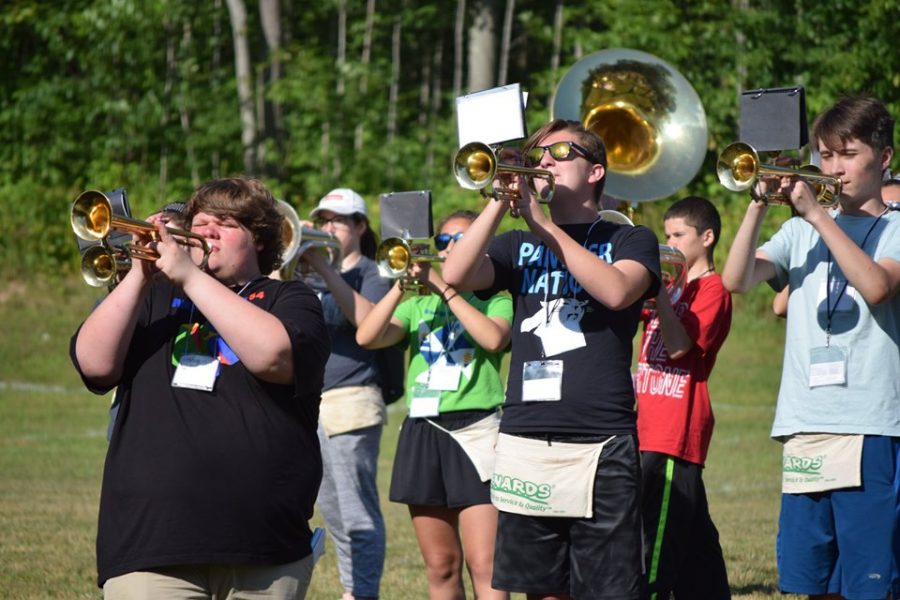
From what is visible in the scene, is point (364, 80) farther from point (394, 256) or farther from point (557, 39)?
point (394, 256)

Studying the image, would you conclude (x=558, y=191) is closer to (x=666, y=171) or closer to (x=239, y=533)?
(x=239, y=533)

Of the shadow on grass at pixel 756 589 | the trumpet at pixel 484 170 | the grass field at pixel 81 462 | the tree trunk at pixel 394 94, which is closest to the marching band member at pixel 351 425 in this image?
the grass field at pixel 81 462

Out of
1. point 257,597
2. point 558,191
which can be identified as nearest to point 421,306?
point 558,191

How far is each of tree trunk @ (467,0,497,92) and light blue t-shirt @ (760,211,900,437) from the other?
1720 centimetres

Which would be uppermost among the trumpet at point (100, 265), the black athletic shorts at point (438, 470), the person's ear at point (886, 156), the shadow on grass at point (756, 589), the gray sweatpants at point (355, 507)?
the person's ear at point (886, 156)

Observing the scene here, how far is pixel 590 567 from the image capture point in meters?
4.14

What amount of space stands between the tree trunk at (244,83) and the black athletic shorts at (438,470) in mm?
17981

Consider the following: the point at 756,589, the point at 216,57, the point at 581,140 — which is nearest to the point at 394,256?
the point at 581,140

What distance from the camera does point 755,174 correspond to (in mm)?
4191

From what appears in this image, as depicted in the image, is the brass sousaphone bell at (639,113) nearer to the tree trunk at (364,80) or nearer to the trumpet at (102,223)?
the trumpet at (102,223)

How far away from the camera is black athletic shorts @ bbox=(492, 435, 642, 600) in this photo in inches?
162

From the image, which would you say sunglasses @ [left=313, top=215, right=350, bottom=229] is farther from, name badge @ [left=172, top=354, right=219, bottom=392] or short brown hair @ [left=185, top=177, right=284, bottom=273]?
name badge @ [left=172, top=354, right=219, bottom=392]

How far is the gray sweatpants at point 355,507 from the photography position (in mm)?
6379

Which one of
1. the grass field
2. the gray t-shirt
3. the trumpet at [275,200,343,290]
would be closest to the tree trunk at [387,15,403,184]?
the grass field
